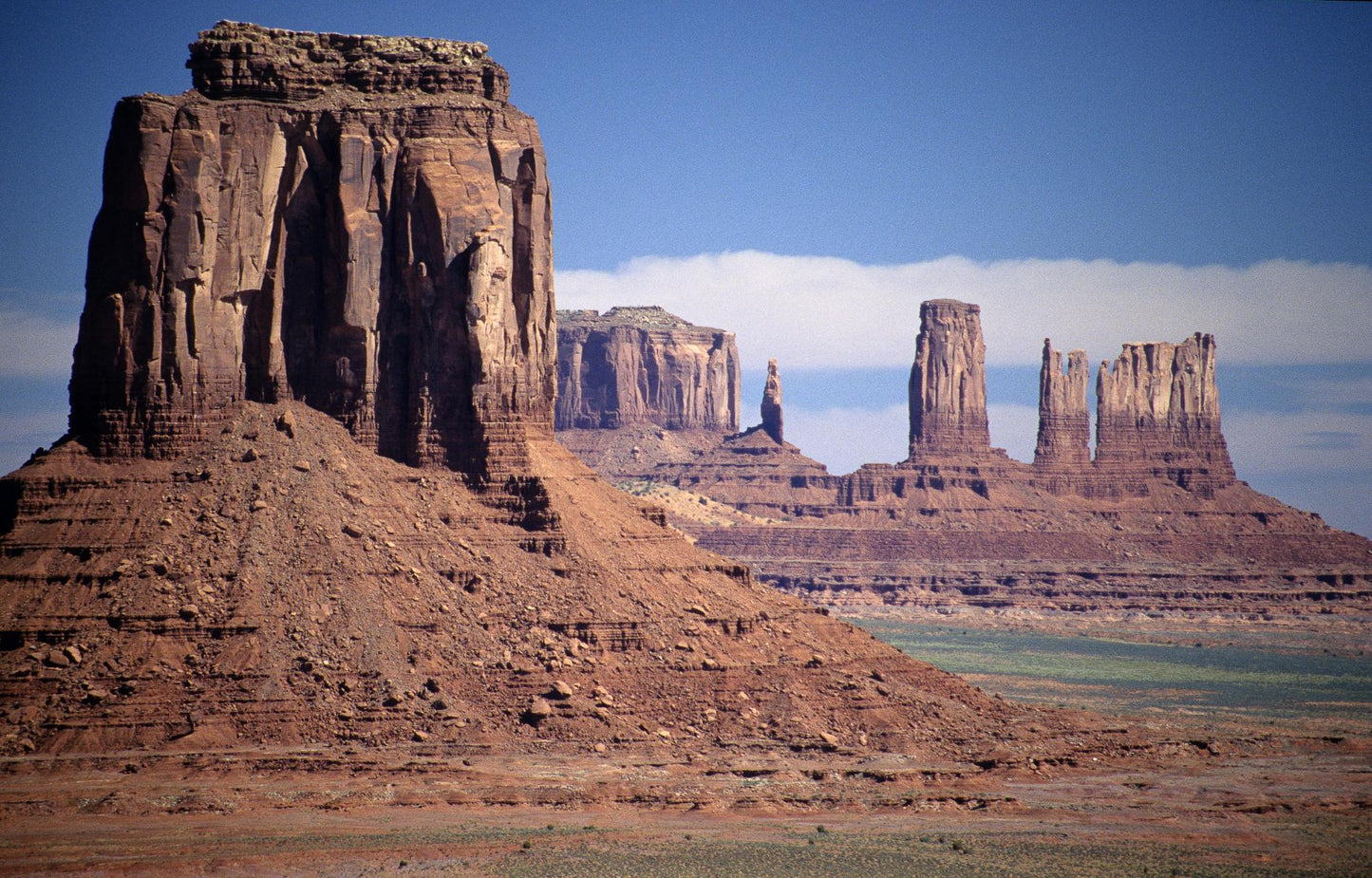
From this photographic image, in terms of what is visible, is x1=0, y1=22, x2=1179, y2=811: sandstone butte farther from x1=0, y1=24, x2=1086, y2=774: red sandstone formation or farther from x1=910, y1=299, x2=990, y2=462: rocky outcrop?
x1=910, y1=299, x2=990, y2=462: rocky outcrop

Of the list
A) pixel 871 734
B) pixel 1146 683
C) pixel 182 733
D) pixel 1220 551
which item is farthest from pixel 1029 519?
pixel 182 733

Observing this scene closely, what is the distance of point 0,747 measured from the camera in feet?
195

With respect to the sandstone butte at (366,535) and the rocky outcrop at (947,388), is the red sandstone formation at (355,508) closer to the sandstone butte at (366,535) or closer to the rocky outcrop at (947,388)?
the sandstone butte at (366,535)

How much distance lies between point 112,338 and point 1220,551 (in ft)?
430

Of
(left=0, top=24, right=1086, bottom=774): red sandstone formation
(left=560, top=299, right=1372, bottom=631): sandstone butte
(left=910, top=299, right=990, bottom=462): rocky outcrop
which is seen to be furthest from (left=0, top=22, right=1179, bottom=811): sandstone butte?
(left=910, top=299, right=990, bottom=462): rocky outcrop

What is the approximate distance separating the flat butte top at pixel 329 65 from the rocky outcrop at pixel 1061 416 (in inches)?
4915

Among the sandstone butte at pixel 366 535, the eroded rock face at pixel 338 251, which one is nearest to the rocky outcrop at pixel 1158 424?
the sandstone butte at pixel 366 535

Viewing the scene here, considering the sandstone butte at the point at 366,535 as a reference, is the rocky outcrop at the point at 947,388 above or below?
above

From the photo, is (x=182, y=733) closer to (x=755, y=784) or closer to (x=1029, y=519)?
(x=755, y=784)

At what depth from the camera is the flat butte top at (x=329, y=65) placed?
70438mm

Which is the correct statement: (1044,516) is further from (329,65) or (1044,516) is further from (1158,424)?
(329,65)

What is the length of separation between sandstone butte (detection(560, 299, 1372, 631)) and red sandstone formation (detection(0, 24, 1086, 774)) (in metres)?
98.7

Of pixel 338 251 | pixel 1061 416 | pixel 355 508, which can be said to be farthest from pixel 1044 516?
pixel 355 508

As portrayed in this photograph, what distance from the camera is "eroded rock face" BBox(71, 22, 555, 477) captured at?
68.1 meters
